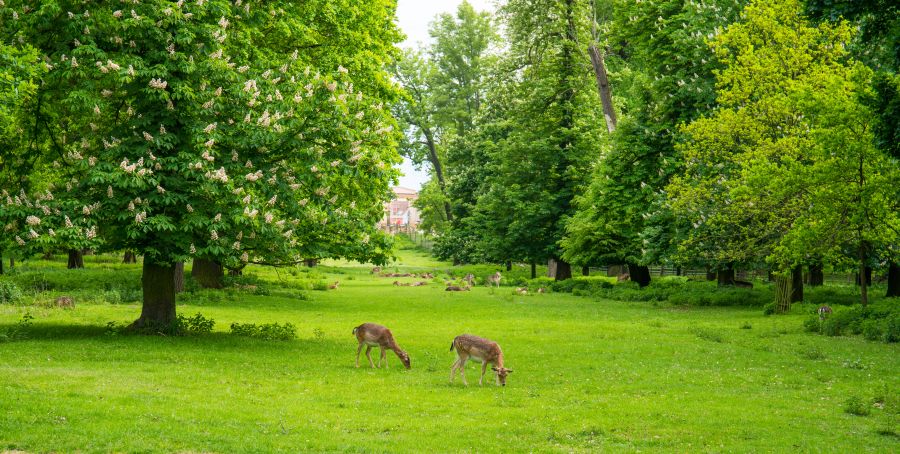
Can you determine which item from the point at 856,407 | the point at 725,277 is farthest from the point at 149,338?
the point at 725,277

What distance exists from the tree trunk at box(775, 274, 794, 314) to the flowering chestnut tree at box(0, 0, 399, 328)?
19763 millimetres

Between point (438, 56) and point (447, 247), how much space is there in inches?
884

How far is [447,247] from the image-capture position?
87.6 meters

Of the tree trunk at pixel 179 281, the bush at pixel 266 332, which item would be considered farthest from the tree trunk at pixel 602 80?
the bush at pixel 266 332

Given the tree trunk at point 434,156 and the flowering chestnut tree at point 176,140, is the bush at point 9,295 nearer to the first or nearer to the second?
the flowering chestnut tree at point 176,140

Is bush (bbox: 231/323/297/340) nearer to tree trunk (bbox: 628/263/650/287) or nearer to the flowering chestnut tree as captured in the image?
the flowering chestnut tree

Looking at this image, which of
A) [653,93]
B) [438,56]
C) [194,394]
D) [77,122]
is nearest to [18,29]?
[77,122]

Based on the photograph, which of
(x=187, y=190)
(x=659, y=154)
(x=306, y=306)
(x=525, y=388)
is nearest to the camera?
(x=525, y=388)

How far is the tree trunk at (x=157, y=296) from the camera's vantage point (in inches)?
1049

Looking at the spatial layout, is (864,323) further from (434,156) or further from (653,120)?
(434,156)

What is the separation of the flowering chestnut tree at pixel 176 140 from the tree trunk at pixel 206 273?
18.5m

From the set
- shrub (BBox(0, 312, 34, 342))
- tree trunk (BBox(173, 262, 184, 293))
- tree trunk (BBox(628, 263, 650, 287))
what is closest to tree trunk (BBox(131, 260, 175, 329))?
shrub (BBox(0, 312, 34, 342))

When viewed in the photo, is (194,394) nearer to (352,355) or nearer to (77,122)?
(352,355)

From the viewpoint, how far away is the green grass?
1414 cm
